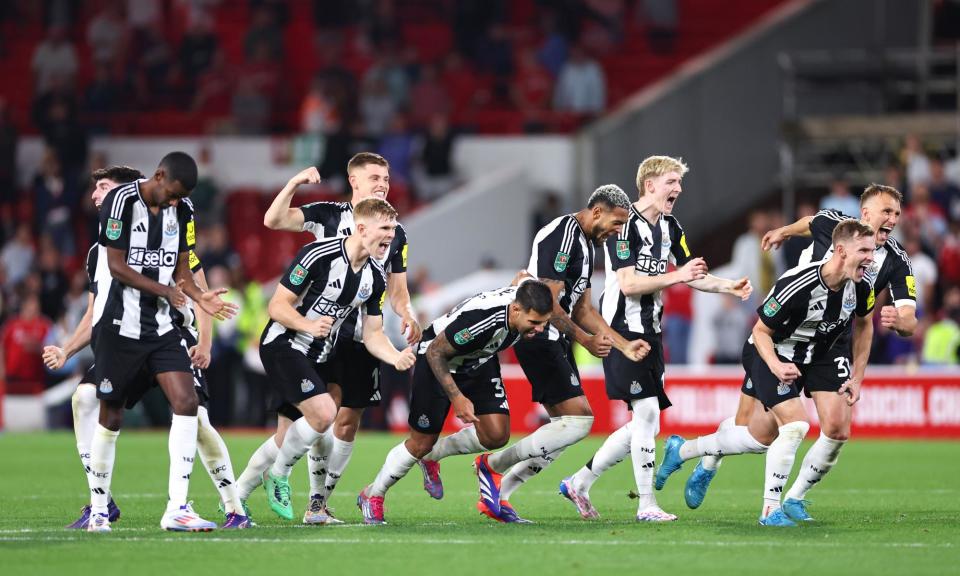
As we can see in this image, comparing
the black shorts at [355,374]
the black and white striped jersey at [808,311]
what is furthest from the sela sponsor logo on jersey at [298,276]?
the black and white striped jersey at [808,311]

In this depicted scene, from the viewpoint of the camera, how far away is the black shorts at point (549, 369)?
10742 millimetres

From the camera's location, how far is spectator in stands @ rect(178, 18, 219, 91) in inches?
1108

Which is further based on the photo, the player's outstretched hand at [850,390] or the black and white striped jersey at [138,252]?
the player's outstretched hand at [850,390]

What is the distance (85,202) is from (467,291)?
23.1 feet

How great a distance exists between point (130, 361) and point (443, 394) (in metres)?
A: 2.15

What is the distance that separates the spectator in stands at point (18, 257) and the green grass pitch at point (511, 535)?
10.1 meters

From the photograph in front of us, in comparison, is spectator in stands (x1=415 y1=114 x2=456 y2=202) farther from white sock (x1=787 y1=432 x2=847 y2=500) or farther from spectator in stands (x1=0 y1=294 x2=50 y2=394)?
white sock (x1=787 y1=432 x2=847 y2=500)

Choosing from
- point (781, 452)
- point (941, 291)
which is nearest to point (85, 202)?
point (941, 291)

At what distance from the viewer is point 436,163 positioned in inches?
1003

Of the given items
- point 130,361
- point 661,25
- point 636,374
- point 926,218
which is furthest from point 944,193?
point 130,361

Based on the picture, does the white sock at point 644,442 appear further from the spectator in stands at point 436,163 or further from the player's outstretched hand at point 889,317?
the spectator in stands at point 436,163

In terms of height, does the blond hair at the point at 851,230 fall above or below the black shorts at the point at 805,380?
above

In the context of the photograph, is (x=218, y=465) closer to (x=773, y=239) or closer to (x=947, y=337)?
(x=773, y=239)

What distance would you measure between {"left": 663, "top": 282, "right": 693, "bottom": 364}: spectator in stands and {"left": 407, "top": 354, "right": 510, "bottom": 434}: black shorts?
1166 centimetres
